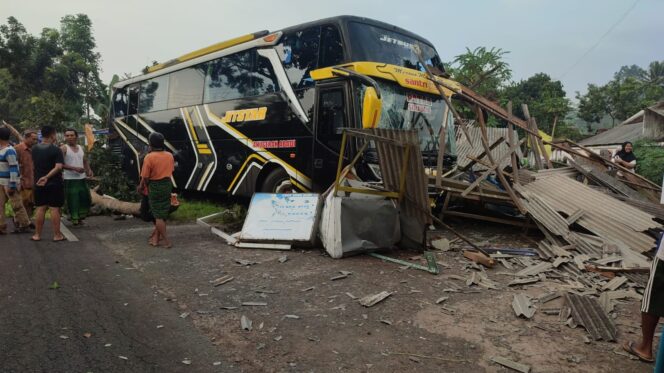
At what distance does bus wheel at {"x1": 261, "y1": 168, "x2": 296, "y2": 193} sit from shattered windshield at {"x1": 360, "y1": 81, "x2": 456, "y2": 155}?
2.08 m

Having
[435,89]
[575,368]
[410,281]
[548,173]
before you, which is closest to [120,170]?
[435,89]

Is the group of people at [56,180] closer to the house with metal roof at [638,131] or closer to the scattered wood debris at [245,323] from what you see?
the scattered wood debris at [245,323]

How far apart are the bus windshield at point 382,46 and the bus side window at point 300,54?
76 centimetres

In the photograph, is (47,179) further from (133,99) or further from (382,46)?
(133,99)

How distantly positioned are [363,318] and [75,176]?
18.9ft

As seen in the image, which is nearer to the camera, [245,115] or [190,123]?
[245,115]

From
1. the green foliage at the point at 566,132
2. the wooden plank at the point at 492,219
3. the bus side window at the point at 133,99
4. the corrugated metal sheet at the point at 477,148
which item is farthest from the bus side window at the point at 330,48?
the green foliage at the point at 566,132

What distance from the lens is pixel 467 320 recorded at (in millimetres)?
3672

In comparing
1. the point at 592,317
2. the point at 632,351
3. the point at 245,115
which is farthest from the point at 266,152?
the point at 632,351

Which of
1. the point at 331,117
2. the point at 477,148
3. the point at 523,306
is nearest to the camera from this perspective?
the point at 523,306

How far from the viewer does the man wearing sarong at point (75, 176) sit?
6.75 metres

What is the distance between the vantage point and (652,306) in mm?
2988

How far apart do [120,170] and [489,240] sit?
9.49 metres

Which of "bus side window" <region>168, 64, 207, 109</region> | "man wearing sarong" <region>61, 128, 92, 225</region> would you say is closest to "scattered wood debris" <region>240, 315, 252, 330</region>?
"man wearing sarong" <region>61, 128, 92, 225</region>
